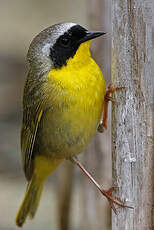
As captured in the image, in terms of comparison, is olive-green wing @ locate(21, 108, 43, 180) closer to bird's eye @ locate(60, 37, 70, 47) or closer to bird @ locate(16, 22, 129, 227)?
bird @ locate(16, 22, 129, 227)

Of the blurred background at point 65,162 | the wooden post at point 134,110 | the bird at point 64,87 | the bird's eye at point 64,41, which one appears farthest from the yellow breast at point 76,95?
the blurred background at point 65,162

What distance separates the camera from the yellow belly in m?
3.55

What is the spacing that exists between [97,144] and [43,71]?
178cm

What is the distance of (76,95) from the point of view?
354cm

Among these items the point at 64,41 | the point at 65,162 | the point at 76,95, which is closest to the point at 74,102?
the point at 76,95

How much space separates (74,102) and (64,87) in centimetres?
14

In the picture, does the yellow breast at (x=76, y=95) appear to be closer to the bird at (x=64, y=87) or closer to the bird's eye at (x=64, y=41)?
the bird at (x=64, y=87)

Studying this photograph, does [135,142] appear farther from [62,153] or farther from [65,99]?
[62,153]

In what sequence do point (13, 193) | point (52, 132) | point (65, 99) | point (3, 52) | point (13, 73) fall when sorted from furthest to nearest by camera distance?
point (3, 52) → point (13, 73) → point (13, 193) → point (52, 132) → point (65, 99)

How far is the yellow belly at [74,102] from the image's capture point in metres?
3.55

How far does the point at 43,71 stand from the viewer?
3.69 metres

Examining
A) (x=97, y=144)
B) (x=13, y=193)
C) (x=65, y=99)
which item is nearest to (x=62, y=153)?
(x=65, y=99)

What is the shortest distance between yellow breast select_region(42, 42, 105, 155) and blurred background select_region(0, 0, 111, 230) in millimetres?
1472

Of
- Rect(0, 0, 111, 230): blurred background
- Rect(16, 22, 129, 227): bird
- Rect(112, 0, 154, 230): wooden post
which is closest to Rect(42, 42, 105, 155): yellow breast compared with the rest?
Rect(16, 22, 129, 227): bird
